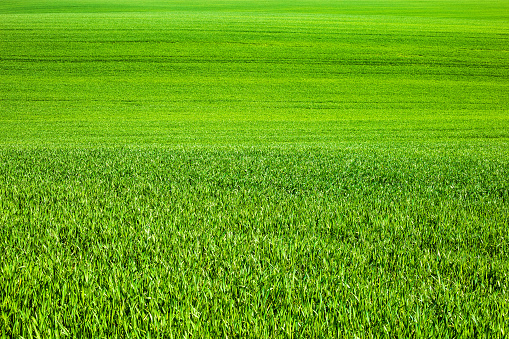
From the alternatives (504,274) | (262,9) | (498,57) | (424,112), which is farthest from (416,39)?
(504,274)

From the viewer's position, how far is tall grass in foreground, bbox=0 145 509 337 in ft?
9.56

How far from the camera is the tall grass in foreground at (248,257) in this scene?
291cm

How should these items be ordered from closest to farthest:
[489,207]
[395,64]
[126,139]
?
1. [489,207]
2. [126,139]
3. [395,64]

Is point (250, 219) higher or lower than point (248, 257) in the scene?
lower

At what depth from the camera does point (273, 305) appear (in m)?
3.22

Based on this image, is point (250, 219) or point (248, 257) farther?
point (250, 219)

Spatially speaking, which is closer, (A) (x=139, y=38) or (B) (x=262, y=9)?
(A) (x=139, y=38)

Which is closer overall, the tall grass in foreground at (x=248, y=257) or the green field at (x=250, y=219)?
the tall grass in foreground at (x=248, y=257)

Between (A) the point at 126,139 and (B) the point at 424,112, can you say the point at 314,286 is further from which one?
(B) the point at 424,112

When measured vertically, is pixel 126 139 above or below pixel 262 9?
below

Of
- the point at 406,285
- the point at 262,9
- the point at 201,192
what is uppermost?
the point at 262,9

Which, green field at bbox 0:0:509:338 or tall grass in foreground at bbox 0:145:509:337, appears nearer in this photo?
tall grass in foreground at bbox 0:145:509:337

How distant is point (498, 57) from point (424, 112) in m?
18.0

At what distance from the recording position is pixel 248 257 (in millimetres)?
4195
